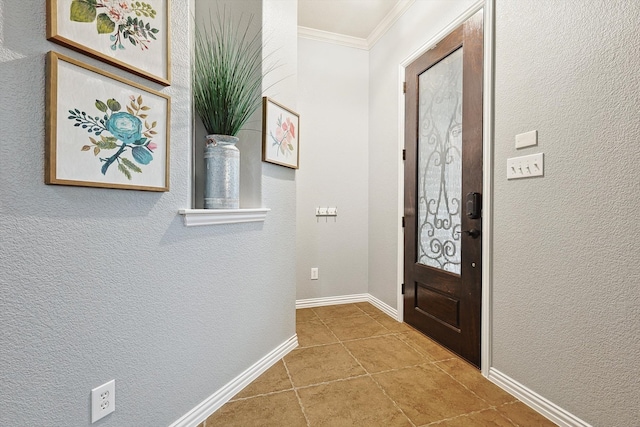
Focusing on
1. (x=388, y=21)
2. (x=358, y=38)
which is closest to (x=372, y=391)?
(x=388, y=21)

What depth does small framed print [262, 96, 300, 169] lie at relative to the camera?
181 centimetres

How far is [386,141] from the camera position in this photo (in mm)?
2875

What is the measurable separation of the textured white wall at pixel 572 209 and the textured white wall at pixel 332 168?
159cm

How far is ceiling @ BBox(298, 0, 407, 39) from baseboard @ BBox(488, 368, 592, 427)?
110 inches

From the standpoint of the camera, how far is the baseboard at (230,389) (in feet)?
4.48

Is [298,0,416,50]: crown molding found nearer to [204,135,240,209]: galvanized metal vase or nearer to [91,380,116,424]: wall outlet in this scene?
[204,135,240,209]: galvanized metal vase

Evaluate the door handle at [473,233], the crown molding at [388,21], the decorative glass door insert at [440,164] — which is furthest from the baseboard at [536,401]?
the crown molding at [388,21]

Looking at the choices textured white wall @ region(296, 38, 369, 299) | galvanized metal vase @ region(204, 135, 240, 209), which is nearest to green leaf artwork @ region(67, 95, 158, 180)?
galvanized metal vase @ region(204, 135, 240, 209)

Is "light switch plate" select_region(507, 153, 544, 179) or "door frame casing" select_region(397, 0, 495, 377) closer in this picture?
"light switch plate" select_region(507, 153, 544, 179)

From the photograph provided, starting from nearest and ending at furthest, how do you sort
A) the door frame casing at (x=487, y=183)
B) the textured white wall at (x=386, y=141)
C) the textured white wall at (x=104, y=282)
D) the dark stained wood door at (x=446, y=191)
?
the textured white wall at (x=104, y=282) < the door frame casing at (x=487, y=183) < the dark stained wood door at (x=446, y=191) < the textured white wall at (x=386, y=141)

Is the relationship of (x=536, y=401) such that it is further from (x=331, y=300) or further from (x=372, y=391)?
(x=331, y=300)

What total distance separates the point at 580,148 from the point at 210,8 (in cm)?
199

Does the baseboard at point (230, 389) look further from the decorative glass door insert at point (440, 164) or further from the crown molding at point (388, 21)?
the crown molding at point (388, 21)

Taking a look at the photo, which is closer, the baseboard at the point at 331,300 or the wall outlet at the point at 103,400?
the wall outlet at the point at 103,400
